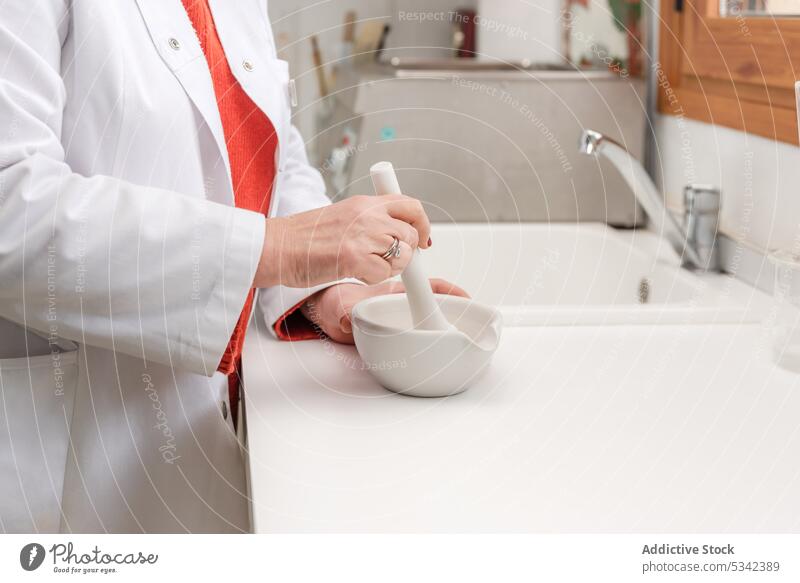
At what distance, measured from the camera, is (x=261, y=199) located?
0.85 metres

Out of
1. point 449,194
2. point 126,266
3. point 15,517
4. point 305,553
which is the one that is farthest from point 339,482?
point 449,194

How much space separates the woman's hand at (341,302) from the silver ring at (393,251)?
162mm

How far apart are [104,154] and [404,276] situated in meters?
0.24

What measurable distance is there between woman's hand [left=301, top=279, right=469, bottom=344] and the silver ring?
0.53 feet

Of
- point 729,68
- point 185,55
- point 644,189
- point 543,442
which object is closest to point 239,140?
point 185,55

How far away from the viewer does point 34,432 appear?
0.72m

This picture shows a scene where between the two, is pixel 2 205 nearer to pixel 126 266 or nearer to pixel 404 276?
pixel 126 266

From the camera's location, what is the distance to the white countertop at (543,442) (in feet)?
1.70

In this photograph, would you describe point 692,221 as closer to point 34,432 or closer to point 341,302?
point 341,302

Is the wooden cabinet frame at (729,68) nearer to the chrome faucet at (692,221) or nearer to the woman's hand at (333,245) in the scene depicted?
the chrome faucet at (692,221)

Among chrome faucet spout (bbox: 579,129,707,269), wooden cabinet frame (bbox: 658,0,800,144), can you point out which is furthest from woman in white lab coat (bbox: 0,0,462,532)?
wooden cabinet frame (bbox: 658,0,800,144)

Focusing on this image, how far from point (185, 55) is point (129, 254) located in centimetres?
18

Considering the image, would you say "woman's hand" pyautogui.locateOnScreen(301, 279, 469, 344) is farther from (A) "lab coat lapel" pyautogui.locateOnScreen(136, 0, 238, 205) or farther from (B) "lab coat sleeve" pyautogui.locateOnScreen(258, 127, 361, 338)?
(A) "lab coat lapel" pyautogui.locateOnScreen(136, 0, 238, 205)

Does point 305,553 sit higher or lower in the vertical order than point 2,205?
lower
